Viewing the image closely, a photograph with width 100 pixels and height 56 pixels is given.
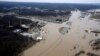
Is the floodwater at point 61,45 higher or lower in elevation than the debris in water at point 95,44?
lower

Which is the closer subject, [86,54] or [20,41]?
[86,54]

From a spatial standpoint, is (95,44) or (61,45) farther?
(95,44)

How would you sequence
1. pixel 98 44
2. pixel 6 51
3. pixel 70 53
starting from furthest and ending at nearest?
pixel 98 44
pixel 70 53
pixel 6 51

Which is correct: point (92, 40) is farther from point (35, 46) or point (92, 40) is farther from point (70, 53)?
point (35, 46)

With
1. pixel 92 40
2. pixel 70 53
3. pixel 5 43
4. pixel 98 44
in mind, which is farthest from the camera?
pixel 92 40

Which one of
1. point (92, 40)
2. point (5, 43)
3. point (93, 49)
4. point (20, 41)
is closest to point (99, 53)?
point (93, 49)

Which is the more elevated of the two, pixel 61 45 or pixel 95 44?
pixel 95 44

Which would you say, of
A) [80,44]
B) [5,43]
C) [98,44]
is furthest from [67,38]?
[5,43]

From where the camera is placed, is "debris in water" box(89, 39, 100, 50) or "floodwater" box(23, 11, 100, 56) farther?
"debris in water" box(89, 39, 100, 50)

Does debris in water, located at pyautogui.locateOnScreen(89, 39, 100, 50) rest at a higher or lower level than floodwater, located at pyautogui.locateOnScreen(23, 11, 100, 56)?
higher
